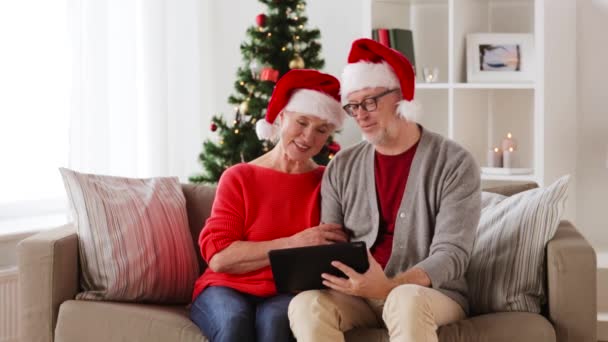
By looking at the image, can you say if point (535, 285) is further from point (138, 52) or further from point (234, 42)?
point (234, 42)

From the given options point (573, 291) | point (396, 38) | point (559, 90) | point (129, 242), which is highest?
point (396, 38)

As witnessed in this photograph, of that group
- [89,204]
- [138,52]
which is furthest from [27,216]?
[89,204]

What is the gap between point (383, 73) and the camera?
254cm

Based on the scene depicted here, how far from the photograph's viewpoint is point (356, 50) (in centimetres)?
260

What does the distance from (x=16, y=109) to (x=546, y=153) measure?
228 cm

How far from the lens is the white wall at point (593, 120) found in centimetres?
399

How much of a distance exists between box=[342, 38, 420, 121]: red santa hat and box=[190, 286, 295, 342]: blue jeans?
0.64m

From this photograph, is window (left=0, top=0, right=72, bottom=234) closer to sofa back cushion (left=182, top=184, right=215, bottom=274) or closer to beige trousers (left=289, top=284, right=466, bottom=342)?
sofa back cushion (left=182, top=184, right=215, bottom=274)

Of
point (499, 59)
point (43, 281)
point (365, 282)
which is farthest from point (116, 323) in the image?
point (499, 59)

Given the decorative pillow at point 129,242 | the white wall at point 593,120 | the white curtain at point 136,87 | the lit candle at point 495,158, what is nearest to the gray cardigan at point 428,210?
the decorative pillow at point 129,242

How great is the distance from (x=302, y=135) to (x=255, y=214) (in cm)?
28

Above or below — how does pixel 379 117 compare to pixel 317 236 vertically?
above

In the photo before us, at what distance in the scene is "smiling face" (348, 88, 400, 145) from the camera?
99.6 inches

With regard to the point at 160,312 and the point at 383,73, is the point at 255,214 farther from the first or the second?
the point at 383,73
